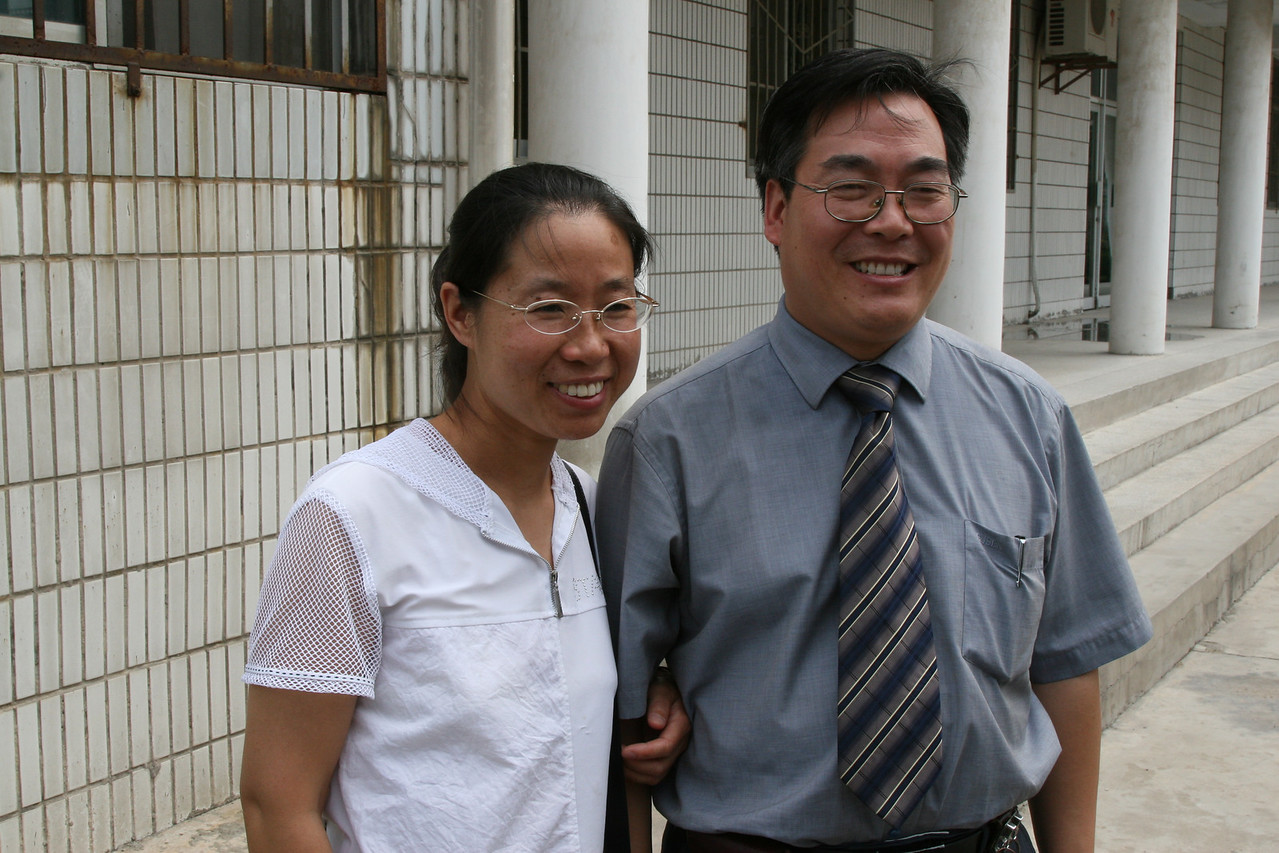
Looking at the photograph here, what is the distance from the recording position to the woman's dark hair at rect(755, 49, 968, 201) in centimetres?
190

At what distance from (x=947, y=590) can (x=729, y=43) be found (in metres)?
6.20

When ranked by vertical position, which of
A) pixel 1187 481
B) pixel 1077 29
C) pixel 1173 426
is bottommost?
pixel 1187 481

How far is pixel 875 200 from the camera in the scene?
6.13ft

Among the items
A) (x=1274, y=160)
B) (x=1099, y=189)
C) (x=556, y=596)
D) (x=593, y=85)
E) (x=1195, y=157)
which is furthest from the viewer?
(x=1274, y=160)

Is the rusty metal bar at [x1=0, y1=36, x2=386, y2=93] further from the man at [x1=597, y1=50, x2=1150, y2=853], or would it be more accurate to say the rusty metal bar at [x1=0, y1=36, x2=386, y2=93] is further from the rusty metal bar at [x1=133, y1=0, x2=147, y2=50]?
the man at [x1=597, y1=50, x2=1150, y2=853]

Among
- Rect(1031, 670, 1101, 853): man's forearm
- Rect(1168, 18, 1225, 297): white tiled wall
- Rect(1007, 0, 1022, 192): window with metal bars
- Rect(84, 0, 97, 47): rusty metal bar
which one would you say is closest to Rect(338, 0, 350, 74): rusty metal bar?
Rect(84, 0, 97, 47): rusty metal bar

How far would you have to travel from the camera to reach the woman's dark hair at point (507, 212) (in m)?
1.72

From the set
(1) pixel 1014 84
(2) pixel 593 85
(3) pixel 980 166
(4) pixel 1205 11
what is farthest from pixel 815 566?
(4) pixel 1205 11

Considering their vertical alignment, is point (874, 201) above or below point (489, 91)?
below

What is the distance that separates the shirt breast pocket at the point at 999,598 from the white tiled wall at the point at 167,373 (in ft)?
6.63

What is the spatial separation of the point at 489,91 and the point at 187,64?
968 mm

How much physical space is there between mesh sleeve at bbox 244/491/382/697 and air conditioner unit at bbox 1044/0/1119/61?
11625mm

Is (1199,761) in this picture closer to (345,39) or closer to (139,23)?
(345,39)

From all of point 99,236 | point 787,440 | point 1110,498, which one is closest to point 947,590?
point 787,440
